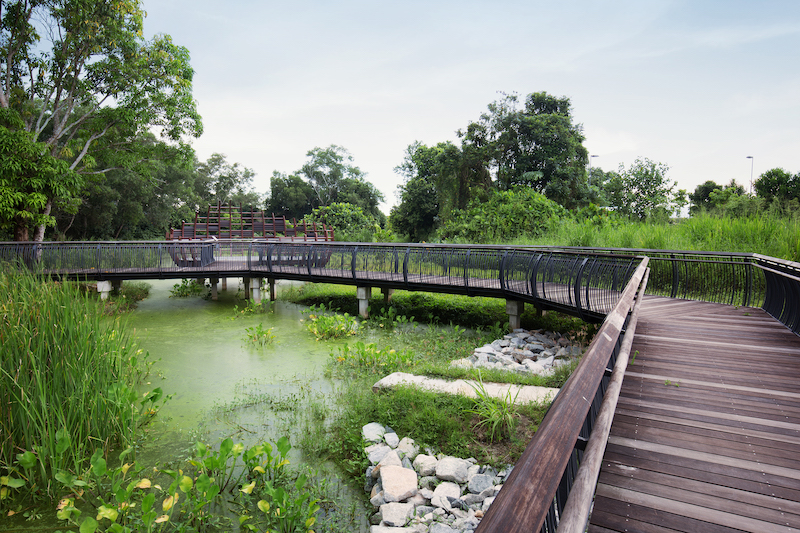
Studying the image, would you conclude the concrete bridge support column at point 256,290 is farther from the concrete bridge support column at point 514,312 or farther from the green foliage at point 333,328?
the concrete bridge support column at point 514,312

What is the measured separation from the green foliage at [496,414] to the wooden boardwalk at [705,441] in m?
1.31

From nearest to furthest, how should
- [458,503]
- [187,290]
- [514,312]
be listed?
[458,503], [514,312], [187,290]

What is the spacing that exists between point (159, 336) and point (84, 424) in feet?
20.1

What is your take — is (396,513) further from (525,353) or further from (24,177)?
(24,177)

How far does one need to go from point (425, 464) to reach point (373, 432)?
868mm

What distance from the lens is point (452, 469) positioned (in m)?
4.32

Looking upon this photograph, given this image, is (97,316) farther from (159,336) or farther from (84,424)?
(159,336)

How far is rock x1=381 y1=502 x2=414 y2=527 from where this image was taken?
3729 mm

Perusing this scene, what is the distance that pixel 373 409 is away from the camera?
5.70m

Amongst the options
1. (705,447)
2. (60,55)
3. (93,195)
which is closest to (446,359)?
(705,447)

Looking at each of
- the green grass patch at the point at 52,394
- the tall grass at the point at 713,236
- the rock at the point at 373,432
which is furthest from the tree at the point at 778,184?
the green grass patch at the point at 52,394

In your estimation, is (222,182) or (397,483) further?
(222,182)

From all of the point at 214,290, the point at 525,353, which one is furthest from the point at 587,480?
the point at 214,290

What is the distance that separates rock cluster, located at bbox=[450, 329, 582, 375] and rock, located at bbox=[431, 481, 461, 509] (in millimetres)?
2971
